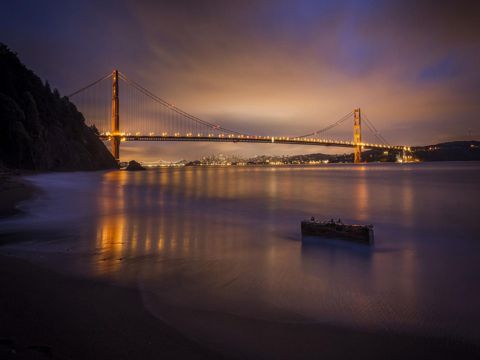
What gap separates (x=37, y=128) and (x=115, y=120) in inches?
1048

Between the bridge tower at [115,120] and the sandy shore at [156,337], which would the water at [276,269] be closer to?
the sandy shore at [156,337]

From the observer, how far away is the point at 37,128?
37.8 metres

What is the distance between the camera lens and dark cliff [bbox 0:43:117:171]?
3258 centimetres

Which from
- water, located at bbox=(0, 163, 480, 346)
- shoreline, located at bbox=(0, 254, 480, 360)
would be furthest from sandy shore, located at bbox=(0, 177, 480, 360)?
water, located at bbox=(0, 163, 480, 346)

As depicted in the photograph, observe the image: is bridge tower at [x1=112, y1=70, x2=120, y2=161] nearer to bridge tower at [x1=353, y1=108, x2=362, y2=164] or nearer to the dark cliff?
the dark cliff

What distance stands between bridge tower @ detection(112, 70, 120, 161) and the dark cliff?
14.6 feet

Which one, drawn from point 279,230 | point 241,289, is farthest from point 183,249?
point 279,230

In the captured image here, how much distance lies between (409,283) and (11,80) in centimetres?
4707

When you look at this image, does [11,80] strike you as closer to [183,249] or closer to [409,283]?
[183,249]

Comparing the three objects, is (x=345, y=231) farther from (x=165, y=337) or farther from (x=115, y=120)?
(x=115, y=120)

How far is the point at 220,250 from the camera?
5539 millimetres

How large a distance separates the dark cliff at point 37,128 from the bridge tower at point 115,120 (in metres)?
4.44

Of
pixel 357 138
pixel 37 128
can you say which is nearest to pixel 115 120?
pixel 37 128

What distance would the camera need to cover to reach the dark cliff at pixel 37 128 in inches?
1282
